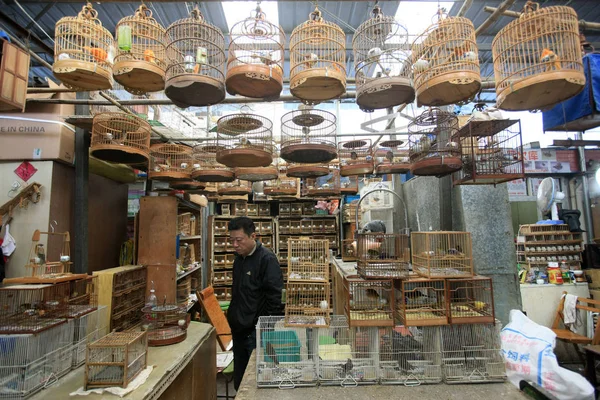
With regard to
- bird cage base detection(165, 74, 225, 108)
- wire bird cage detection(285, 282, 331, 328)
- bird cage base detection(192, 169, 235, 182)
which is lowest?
wire bird cage detection(285, 282, 331, 328)

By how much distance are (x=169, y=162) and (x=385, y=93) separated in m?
3.45

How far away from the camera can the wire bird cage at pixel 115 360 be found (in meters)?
2.04

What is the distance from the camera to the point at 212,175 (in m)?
4.12

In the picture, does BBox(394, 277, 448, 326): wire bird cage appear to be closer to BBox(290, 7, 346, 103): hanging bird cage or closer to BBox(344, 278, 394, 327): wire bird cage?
BBox(344, 278, 394, 327): wire bird cage

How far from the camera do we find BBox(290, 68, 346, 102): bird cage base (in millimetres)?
2371

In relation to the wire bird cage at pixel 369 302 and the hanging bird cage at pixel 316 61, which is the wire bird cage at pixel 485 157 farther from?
the hanging bird cage at pixel 316 61

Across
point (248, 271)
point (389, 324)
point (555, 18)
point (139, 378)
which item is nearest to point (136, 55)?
point (248, 271)

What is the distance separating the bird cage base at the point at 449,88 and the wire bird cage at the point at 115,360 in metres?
2.74

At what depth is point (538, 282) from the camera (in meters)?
5.63

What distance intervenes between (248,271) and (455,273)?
6.32 feet

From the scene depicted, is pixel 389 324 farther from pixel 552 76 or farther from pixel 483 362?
pixel 552 76

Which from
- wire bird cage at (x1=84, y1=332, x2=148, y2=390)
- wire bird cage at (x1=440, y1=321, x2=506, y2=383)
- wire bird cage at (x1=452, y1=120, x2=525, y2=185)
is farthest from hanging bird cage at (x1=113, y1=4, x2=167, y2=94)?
wire bird cage at (x1=440, y1=321, x2=506, y2=383)

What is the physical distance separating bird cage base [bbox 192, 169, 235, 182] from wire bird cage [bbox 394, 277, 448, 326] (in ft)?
8.27

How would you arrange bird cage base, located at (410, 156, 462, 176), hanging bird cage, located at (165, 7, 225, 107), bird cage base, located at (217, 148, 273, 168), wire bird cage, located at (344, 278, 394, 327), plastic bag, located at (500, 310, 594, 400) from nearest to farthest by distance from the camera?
plastic bag, located at (500, 310, 594, 400), hanging bird cage, located at (165, 7, 225, 107), wire bird cage, located at (344, 278, 394, 327), bird cage base, located at (410, 156, 462, 176), bird cage base, located at (217, 148, 273, 168)
